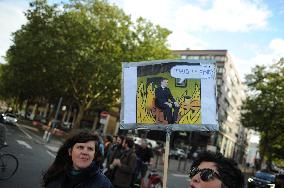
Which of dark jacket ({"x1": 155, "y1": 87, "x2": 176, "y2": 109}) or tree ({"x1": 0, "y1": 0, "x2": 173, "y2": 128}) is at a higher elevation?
tree ({"x1": 0, "y1": 0, "x2": 173, "y2": 128})

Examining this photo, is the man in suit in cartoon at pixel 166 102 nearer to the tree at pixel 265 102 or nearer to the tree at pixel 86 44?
the tree at pixel 86 44

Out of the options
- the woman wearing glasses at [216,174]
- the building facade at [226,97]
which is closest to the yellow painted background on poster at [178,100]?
the woman wearing glasses at [216,174]

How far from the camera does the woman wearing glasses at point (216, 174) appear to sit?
2549mm

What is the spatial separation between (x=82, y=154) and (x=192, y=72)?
70.9 inches

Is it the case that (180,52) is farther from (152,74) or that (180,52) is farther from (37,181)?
(152,74)

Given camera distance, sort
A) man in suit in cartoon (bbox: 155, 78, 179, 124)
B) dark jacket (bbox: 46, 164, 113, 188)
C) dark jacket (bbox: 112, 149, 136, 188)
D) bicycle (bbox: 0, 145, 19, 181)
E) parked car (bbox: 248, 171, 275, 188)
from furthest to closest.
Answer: parked car (bbox: 248, 171, 275, 188) < bicycle (bbox: 0, 145, 19, 181) < dark jacket (bbox: 112, 149, 136, 188) < man in suit in cartoon (bbox: 155, 78, 179, 124) < dark jacket (bbox: 46, 164, 113, 188)

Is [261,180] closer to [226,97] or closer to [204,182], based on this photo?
[204,182]

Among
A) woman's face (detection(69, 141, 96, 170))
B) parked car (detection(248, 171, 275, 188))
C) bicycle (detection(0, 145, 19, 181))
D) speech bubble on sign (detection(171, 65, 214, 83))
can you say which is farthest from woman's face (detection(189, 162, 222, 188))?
parked car (detection(248, 171, 275, 188))

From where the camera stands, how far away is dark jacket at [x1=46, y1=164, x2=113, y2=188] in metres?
3.65

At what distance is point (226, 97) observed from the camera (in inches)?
3420

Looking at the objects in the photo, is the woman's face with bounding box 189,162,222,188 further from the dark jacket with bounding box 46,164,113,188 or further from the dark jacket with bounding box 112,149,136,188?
the dark jacket with bounding box 112,149,136,188

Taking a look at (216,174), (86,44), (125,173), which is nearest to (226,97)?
(86,44)

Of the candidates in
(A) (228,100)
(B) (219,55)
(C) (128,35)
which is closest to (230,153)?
(A) (228,100)

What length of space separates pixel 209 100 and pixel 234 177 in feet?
7.74
